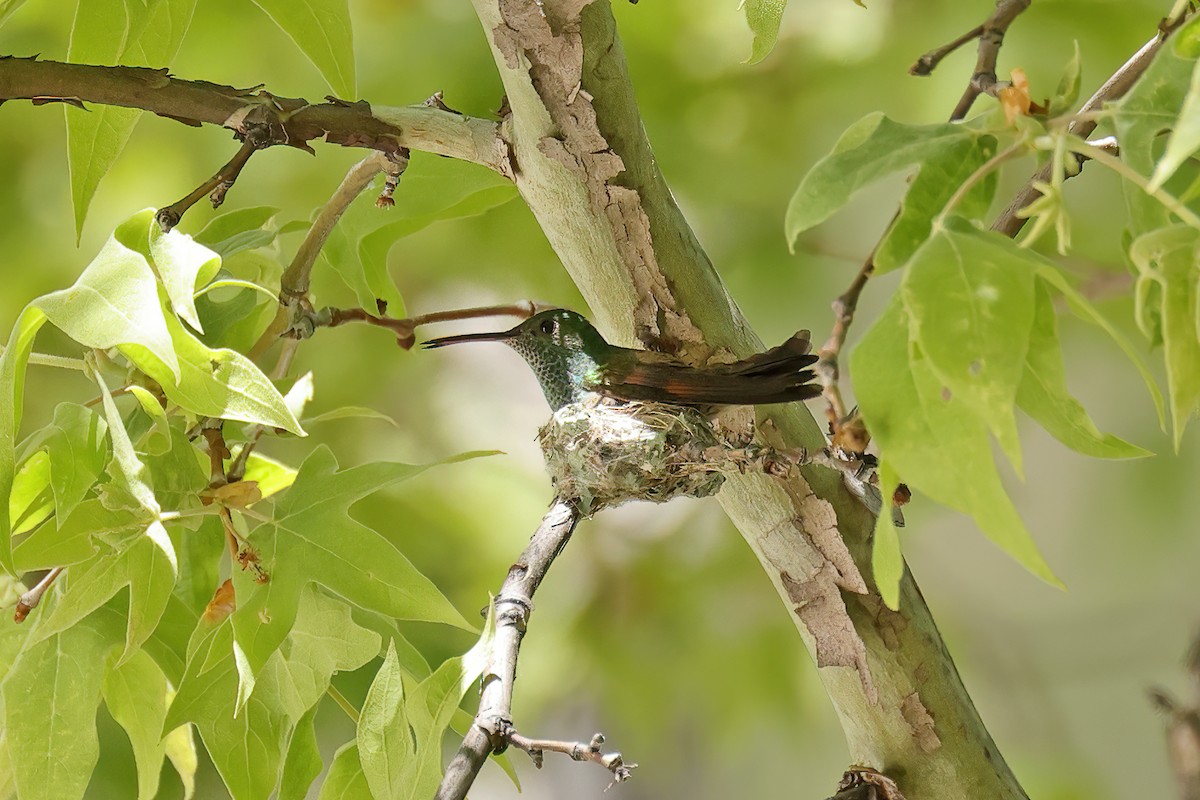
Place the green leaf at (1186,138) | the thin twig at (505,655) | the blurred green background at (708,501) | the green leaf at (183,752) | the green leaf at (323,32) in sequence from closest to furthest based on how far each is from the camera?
the green leaf at (1186,138), the thin twig at (505,655), the green leaf at (323,32), the green leaf at (183,752), the blurred green background at (708,501)

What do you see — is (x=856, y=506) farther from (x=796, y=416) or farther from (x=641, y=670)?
(x=641, y=670)

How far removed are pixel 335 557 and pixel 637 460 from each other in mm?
130

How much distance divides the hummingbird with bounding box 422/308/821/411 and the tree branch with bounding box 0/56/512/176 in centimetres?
9

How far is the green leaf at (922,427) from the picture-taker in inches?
9.6

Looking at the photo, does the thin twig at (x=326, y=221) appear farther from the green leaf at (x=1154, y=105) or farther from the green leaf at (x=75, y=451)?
the green leaf at (x=1154, y=105)

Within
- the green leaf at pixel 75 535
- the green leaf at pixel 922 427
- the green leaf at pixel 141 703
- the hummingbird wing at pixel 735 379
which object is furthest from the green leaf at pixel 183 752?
the green leaf at pixel 922 427

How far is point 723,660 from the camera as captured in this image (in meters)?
1.29

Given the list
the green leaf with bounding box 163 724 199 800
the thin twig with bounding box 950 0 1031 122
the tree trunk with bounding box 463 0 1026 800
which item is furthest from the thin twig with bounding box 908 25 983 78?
the green leaf with bounding box 163 724 199 800

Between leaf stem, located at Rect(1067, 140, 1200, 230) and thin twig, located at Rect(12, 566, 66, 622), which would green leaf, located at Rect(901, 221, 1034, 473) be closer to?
leaf stem, located at Rect(1067, 140, 1200, 230)

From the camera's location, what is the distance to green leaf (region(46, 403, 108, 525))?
1.21 ft

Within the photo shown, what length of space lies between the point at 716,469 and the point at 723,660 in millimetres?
933

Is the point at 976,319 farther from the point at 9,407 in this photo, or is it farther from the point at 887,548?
the point at 9,407

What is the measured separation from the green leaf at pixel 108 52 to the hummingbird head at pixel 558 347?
16 cm

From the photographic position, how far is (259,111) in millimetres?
410
